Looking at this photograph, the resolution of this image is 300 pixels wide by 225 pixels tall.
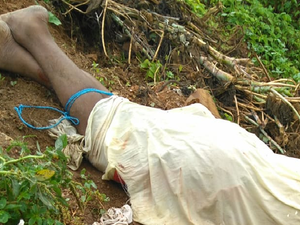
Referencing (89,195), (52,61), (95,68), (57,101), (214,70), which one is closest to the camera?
Result: (89,195)

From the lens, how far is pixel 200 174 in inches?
87.1

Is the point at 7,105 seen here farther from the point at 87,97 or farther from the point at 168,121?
the point at 168,121

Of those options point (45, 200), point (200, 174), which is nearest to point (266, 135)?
point (200, 174)

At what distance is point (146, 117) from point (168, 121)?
134 mm

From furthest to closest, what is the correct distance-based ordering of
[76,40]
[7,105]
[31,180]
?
[76,40], [7,105], [31,180]

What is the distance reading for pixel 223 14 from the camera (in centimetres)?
580

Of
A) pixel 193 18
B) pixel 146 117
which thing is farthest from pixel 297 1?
pixel 146 117

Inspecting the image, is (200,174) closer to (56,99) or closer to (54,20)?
(56,99)

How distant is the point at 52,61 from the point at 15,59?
0.23m

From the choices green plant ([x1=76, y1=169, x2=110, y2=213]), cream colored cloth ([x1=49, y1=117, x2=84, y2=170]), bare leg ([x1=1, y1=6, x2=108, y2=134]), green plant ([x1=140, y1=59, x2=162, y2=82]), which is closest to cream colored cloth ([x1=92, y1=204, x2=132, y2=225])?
green plant ([x1=76, y1=169, x2=110, y2=213])

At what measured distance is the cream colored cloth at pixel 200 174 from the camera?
7.19ft

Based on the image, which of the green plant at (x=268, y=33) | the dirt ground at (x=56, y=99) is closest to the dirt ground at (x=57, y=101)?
the dirt ground at (x=56, y=99)

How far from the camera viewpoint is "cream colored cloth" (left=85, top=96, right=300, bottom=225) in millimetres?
2191

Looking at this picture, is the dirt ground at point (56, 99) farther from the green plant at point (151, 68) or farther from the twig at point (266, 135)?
the twig at point (266, 135)
